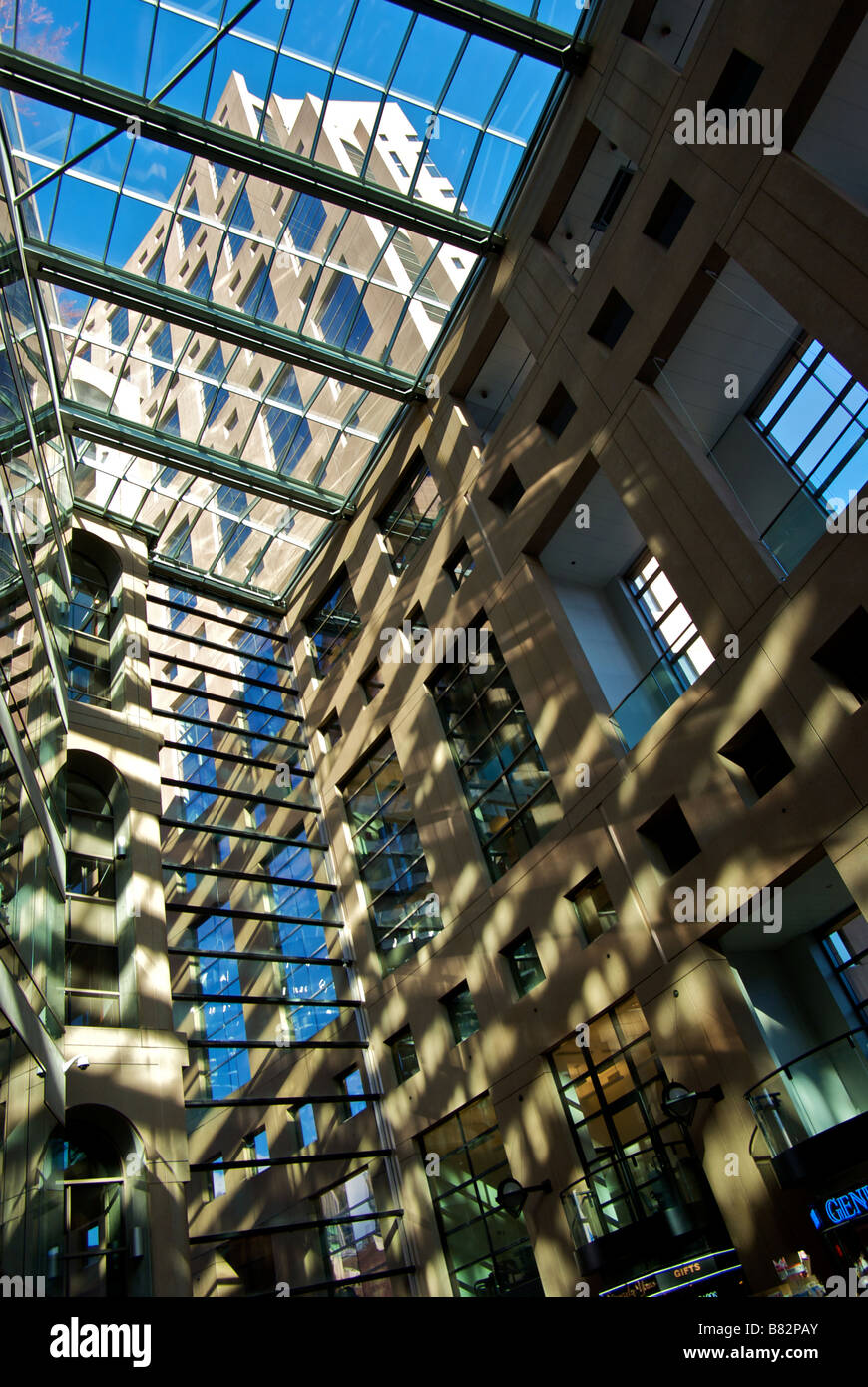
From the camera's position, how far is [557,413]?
70.4ft

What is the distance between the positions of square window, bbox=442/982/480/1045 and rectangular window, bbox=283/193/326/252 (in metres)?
18.3

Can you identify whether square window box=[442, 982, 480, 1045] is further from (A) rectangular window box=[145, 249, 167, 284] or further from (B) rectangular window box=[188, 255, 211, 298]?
(A) rectangular window box=[145, 249, 167, 284]

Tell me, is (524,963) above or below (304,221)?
below

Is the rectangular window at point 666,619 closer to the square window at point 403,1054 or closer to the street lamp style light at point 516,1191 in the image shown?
the street lamp style light at point 516,1191

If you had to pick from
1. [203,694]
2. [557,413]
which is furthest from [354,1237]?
[557,413]

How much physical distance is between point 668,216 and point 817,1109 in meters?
15.5

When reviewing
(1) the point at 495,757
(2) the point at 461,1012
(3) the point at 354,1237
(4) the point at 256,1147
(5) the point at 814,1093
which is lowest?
(5) the point at 814,1093

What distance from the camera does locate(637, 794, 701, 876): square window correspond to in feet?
54.2

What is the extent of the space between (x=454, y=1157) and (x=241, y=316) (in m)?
20.5

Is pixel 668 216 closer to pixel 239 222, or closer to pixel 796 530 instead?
→ pixel 796 530

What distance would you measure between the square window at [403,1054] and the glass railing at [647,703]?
30.9 feet

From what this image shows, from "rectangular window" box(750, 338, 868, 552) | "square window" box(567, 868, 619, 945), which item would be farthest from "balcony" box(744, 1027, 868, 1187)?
"rectangular window" box(750, 338, 868, 552)

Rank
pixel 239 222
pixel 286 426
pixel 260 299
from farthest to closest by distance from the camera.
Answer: pixel 286 426
pixel 260 299
pixel 239 222
